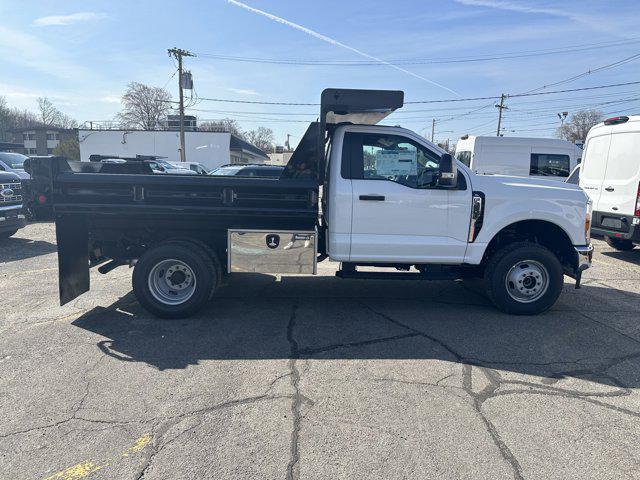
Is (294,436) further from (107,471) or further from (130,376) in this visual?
(130,376)

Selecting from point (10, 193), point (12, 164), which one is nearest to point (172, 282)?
point (10, 193)

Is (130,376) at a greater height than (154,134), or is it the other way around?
(154,134)

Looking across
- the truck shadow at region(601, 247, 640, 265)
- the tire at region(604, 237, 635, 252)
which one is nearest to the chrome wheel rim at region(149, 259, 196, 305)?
the truck shadow at region(601, 247, 640, 265)

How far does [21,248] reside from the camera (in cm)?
941

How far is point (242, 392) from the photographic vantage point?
3475mm

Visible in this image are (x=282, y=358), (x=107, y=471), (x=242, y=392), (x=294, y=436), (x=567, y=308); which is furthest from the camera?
(x=567, y=308)

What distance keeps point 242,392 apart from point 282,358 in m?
0.69

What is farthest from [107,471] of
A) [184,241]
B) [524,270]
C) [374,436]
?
[524,270]

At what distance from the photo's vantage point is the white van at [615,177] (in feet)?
26.1

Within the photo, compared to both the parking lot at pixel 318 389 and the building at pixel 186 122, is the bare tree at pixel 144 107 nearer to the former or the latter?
the building at pixel 186 122

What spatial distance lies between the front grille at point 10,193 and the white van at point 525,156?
12.6m

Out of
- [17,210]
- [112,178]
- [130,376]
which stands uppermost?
[112,178]

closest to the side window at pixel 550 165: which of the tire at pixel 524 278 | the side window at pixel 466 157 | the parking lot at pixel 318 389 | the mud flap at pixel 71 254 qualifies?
the side window at pixel 466 157

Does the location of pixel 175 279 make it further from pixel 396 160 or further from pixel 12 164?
pixel 12 164
